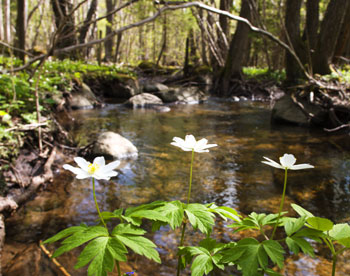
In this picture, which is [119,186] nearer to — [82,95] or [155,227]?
[155,227]

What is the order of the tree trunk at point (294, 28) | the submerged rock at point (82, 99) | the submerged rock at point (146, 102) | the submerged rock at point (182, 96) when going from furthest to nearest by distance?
the submerged rock at point (182, 96)
the tree trunk at point (294, 28)
the submerged rock at point (146, 102)
the submerged rock at point (82, 99)

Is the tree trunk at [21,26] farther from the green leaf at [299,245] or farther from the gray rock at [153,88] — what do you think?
the green leaf at [299,245]

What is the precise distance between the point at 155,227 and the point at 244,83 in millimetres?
14961

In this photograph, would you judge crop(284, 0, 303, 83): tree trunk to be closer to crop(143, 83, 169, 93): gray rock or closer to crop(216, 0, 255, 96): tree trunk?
crop(216, 0, 255, 96): tree trunk

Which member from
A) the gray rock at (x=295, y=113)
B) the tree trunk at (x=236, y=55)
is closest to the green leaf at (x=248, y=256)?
the gray rock at (x=295, y=113)

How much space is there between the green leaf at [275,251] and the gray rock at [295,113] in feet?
26.6

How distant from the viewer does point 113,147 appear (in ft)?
18.8

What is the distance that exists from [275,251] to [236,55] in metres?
14.5

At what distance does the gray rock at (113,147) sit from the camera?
5594 millimetres

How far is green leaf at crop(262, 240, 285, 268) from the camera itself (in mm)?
900

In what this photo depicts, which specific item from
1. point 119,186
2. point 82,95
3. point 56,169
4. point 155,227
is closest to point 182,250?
point 155,227

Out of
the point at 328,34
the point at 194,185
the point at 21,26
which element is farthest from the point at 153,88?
the point at 194,185

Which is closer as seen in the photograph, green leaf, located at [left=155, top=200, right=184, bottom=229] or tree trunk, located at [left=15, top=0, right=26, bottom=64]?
green leaf, located at [left=155, top=200, right=184, bottom=229]

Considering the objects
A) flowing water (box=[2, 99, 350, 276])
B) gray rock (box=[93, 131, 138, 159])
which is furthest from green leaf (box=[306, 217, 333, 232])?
gray rock (box=[93, 131, 138, 159])
